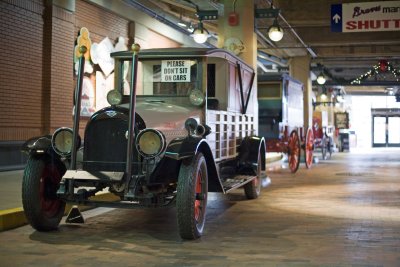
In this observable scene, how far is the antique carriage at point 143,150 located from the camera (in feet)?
21.0

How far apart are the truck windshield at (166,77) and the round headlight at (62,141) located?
1.60 meters

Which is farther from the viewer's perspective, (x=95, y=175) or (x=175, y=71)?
(x=175, y=71)

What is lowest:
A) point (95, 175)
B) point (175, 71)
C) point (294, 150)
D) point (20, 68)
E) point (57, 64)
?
point (95, 175)

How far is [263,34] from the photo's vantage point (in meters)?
18.6

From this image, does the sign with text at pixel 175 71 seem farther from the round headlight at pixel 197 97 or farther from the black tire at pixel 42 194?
the black tire at pixel 42 194

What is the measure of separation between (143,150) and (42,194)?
58.2 inches

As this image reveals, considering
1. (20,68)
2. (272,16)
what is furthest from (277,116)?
(20,68)

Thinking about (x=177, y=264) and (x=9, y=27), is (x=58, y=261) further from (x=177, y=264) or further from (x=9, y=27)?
(x=9, y=27)

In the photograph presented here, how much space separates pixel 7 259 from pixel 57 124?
830 cm

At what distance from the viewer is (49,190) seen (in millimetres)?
7121

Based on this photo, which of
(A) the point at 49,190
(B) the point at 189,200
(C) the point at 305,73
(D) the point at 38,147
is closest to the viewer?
(B) the point at 189,200

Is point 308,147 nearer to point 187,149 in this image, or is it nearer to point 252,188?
point 252,188

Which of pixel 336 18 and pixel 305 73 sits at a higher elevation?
pixel 336 18

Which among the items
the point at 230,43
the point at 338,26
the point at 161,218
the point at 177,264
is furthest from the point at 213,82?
the point at 338,26
